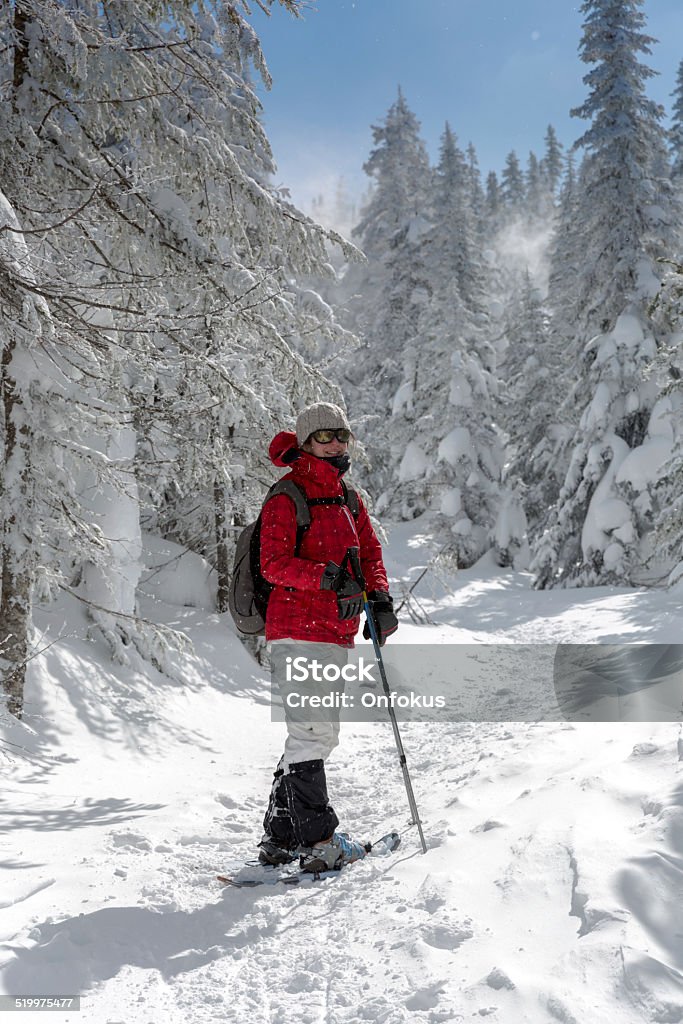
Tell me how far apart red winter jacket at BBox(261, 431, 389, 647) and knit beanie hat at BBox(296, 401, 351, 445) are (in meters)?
0.10

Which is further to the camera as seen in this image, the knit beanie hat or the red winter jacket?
the knit beanie hat

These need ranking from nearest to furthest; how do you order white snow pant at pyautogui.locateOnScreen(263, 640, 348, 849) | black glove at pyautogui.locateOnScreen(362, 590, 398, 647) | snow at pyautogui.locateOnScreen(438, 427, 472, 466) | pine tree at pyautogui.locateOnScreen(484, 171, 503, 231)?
white snow pant at pyautogui.locateOnScreen(263, 640, 348, 849)
black glove at pyautogui.locateOnScreen(362, 590, 398, 647)
snow at pyautogui.locateOnScreen(438, 427, 472, 466)
pine tree at pyautogui.locateOnScreen(484, 171, 503, 231)

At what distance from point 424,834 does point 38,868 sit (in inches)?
85.1

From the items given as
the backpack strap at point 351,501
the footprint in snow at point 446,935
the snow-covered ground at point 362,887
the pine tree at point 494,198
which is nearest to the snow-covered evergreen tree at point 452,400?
the snow-covered ground at point 362,887

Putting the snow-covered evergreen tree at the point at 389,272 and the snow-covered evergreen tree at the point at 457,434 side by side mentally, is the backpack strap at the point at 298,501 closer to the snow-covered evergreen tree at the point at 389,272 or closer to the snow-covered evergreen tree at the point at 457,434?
the snow-covered evergreen tree at the point at 457,434

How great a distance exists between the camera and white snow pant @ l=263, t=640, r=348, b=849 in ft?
12.4

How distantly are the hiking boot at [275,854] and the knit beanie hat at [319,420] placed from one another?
2383mm

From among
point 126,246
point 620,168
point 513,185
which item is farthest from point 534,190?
point 126,246

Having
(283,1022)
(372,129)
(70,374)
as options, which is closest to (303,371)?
(70,374)

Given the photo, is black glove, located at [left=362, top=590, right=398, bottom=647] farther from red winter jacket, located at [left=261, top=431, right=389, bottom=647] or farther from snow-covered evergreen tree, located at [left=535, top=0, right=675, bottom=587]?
snow-covered evergreen tree, located at [left=535, top=0, right=675, bottom=587]

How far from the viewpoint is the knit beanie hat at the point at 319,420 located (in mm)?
3994

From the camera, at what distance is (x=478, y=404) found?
24.3m

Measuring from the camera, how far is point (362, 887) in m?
3.43

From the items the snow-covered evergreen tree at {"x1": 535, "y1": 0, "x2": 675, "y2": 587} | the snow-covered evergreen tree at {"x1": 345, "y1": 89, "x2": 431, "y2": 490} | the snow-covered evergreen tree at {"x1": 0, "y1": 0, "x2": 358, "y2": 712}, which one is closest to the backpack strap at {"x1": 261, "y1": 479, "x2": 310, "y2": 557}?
the snow-covered evergreen tree at {"x1": 0, "y1": 0, "x2": 358, "y2": 712}
